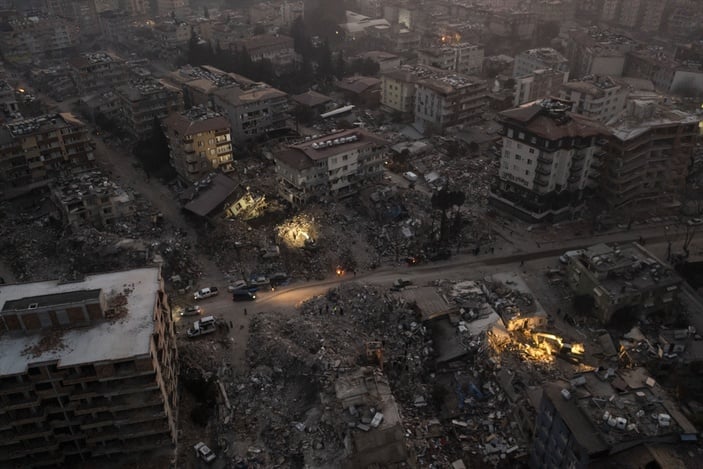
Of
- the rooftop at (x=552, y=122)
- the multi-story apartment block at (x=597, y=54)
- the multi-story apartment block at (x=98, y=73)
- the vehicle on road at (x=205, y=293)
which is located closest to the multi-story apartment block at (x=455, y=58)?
the multi-story apartment block at (x=597, y=54)

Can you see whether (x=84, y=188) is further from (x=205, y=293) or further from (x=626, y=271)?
(x=626, y=271)

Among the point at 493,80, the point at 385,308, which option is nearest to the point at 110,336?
the point at 385,308

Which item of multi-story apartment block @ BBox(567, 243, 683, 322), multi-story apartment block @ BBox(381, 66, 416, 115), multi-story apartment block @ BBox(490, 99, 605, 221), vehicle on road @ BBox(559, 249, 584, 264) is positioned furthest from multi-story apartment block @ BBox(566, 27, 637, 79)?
multi-story apartment block @ BBox(567, 243, 683, 322)

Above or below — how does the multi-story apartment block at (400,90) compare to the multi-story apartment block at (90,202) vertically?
above

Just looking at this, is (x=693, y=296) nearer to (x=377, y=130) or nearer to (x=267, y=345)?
(x=267, y=345)

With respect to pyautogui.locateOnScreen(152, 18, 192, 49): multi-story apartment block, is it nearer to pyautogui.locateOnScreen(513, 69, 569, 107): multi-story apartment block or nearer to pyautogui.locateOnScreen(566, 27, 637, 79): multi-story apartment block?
pyautogui.locateOnScreen(513, 69, 569, 107): multi-story apartment block

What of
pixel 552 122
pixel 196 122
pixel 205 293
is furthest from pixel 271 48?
pixel 205 293

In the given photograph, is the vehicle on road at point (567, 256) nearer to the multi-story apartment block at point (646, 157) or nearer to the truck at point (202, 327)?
the multi-story apartment block at point (646, 157)
